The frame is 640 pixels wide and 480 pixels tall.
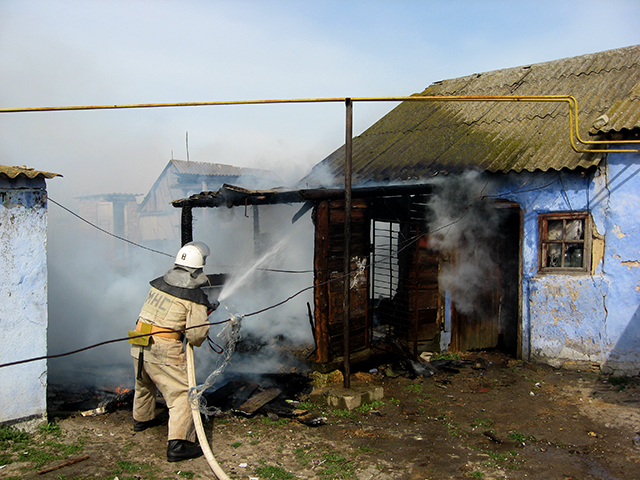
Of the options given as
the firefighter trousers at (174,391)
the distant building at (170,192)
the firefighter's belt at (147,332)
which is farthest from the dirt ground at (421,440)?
the distant building at (170,192)

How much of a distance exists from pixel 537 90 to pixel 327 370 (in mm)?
8333

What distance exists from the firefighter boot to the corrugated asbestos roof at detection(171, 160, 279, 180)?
23.0 m

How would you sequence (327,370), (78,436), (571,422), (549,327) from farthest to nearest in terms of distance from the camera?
(549,327)
(327,370)
(571,422)
(78,436)

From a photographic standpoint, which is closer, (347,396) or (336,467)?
(336,467)

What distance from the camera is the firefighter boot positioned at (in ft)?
15.8

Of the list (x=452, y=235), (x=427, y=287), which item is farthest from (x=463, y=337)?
(x=452, y=235)

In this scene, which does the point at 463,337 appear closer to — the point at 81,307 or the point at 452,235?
the point at 452,235

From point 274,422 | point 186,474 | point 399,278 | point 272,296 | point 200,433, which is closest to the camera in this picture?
point 186,474

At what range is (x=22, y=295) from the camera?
5230 millimetres

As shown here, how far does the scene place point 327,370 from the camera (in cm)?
746

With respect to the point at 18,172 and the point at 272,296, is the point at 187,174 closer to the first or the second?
the point at 272,296

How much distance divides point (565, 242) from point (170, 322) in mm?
6939

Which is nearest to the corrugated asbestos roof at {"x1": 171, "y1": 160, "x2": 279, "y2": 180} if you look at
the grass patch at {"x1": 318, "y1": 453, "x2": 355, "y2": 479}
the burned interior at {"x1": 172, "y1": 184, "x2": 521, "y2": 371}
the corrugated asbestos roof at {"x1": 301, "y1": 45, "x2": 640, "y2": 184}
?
the corrugated asbestos roof at {"x1": 301, "y1": 45, "x2": 640, "y2": 184}

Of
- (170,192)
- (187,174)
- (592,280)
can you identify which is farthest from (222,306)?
(170,192)
